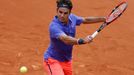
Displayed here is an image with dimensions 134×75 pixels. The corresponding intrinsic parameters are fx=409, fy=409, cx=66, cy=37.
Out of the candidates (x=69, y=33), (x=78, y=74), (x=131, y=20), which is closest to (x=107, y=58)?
(x=78, y=74)

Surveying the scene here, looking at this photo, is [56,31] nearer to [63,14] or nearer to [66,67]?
[63,14]

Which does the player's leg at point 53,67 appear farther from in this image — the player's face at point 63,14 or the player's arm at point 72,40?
the player's face at point 63,14

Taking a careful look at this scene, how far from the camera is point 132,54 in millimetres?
9656

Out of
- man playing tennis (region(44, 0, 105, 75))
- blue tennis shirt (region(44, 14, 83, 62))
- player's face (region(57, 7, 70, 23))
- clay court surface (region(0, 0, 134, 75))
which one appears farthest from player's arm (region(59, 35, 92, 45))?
clay court surface (region(0, 0, 134, 75))

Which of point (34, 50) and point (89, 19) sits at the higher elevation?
point (89, 19)

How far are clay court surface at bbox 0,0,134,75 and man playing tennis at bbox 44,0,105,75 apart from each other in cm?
226

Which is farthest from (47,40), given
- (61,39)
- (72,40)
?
(72,40)

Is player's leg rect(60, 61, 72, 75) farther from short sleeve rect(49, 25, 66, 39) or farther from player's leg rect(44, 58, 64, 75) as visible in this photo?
short sleeve rect(49, 25, 66, 39)

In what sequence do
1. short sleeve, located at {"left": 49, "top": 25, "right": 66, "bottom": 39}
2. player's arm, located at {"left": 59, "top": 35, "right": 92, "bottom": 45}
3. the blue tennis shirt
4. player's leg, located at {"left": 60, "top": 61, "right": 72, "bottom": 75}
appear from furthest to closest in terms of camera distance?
1. player's leg, located at {"left": 60, "top": 61, "right": 72, "bottom": 75}
2. the blue tennis shirt
3. short sleeve, located at {"left": 49, "top": 25, "right": 66, "bottom": 39}
4. player's arm, located at {"left": 59, "top": 35, "right": 92, "bottom": 45}

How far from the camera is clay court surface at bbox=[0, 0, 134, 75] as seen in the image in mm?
8773

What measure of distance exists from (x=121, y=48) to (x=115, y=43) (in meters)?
0.30

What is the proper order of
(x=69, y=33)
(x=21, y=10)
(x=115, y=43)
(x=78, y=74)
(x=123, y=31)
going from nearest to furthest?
(x=69, y=33) < (x=78, y=74) < (x=115, y=43) < (x=123, y=31) < (x=21, y=10)

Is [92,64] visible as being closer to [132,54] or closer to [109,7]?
[132,54]

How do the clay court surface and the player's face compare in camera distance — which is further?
the clay court surface
